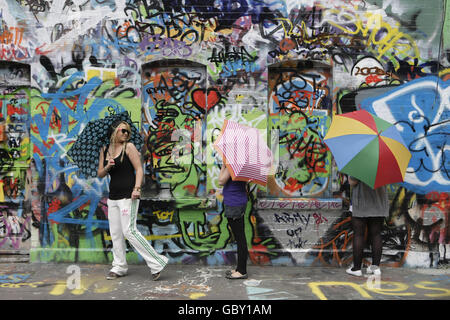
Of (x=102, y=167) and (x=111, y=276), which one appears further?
(x=111, y=276)

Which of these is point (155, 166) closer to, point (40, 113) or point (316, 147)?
point (40, 113)

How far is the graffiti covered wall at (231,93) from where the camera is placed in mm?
6195

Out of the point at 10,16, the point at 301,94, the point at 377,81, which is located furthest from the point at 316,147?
the point at 10,16

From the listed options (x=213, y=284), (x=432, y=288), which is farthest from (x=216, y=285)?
(x=432, y=288)

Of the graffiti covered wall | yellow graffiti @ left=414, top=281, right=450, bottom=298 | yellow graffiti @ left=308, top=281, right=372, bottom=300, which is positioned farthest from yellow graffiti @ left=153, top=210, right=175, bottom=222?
yellow graffiti @ left=414, top=281, right=450, bottom=298

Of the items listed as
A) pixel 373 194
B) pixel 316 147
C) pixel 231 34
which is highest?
pixel 231 34

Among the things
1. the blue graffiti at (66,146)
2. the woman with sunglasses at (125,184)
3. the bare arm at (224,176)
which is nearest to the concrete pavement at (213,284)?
the woman with sunglasses at (125,184)

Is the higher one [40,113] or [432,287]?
[40,113]

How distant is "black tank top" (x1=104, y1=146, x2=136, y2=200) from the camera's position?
17.5ft

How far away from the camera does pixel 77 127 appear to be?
6.29 metres

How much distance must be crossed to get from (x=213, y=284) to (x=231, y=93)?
267 cm

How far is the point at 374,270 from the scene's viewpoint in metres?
5.75

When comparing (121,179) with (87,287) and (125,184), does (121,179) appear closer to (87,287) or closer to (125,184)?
(125,184)

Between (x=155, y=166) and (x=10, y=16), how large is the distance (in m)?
3.00
